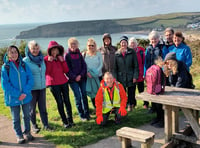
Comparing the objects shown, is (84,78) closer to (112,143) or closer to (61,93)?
(61,93)

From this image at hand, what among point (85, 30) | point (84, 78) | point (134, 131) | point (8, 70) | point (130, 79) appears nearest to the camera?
point (134, 131)

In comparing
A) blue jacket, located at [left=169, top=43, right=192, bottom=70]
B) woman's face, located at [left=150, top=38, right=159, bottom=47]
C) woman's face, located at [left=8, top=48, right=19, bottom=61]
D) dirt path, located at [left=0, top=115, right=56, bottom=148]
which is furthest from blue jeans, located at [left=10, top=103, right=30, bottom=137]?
blue jacket, located at [left=169, top=43, right=192, bottom=70]

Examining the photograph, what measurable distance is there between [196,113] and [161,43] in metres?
1.80

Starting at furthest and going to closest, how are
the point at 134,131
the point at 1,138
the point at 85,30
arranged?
the point at 85,30
the point at 1,138
the point at 134,131

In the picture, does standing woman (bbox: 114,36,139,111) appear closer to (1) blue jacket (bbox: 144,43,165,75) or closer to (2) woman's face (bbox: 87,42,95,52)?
(1) blue jacket (bbox: 144,43,165,75)

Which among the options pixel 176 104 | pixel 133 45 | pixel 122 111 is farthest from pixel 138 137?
pixel 133 45

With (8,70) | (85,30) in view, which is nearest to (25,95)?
(8,70)

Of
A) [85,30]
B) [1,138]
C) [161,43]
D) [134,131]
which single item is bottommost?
[1,138]

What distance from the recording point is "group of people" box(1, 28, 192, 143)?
4.49 m

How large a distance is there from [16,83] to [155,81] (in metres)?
2.47

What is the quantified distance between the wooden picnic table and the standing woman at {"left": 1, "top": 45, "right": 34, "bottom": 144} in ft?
6.80

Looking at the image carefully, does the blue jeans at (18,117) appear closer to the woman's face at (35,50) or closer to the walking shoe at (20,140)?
the walking shoe at (20,140)

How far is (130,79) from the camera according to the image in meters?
5.94

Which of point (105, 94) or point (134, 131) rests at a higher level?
point (105, 94)
